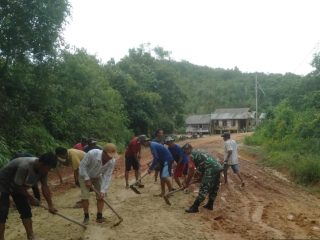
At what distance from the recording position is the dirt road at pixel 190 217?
24.0 feet

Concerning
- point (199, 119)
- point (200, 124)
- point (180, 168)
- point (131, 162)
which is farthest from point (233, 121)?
point (180, 168)

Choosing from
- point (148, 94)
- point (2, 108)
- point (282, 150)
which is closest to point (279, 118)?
point (282, 150)

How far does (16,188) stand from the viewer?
6.50m

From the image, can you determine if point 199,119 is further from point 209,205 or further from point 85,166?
point 85,166

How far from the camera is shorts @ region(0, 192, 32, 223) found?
21.5 ft

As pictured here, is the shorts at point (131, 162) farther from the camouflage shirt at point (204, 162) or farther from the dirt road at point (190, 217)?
the camouflage shirt at point (204, 162)

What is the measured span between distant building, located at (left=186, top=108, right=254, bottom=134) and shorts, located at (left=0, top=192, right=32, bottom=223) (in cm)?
5991

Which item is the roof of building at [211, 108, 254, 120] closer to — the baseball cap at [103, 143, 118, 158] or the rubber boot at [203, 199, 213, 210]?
the rubber boot at [203, 199, 213, 210]

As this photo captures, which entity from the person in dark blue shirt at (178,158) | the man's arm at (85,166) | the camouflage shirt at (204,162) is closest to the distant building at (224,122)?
the person in dark blue shirt at (178,158)

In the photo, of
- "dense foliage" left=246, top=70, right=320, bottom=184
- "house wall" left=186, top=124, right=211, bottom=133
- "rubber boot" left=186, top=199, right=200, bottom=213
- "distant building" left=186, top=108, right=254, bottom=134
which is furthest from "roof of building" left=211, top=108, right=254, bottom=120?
"rubber boot" left=186, top=199, right=200, bottom=213

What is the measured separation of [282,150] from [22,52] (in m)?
12.9

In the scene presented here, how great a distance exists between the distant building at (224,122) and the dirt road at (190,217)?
54.4 metres

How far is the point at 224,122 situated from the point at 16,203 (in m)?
61.6

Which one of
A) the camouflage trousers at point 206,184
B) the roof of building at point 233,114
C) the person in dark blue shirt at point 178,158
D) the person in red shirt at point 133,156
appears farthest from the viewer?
the roof of building at point 233,114
